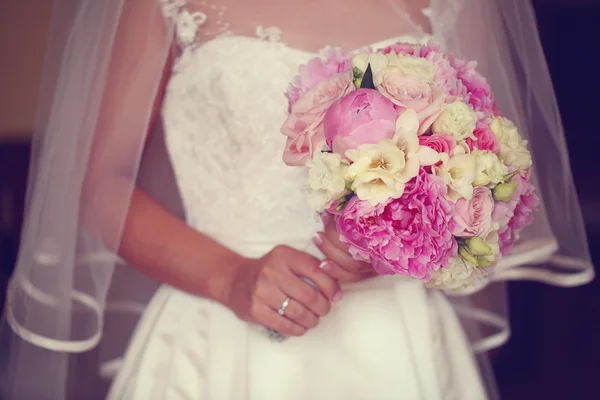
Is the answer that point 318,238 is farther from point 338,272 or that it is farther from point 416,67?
point 416,67

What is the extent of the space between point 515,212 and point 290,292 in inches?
12.6

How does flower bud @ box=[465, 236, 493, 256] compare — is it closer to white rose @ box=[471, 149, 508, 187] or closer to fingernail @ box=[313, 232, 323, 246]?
white rose @ box=[471, 149, 508, 187]

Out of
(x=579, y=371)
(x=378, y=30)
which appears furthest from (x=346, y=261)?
(x=579, y=371)

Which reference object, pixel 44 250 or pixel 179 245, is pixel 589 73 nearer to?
pixel 179 245

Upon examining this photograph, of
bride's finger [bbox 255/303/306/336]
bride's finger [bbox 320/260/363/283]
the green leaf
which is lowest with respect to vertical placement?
bride's finger [bbox 255/303/306/336]

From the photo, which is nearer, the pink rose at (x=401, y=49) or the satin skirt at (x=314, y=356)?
the pink rose at (x=401, y=49)

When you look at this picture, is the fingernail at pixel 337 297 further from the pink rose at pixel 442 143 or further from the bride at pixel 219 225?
the pink rose at pixel 442 143

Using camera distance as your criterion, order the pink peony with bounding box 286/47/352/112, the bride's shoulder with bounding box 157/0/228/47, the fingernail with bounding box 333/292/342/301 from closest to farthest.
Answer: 1. the pink peony with bounding box 286/47/352/112
2. the fingernail with bounding box 333/292/342/301
3. the bride's shoulder with bounding box 157/0/228/47

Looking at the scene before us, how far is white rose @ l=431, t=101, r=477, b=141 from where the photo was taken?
72 centimetres

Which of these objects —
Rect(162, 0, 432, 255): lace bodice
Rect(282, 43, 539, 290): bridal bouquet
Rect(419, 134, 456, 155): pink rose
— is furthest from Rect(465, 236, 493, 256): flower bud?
Rect(162, 0, 432, 255): lace bodice

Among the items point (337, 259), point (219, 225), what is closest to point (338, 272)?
point (337, 259)

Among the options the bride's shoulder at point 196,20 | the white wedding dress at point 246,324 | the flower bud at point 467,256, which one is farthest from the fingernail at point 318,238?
the bride's shoulder at point 196,20

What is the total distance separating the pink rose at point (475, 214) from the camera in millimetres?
708

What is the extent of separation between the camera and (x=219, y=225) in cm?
103
